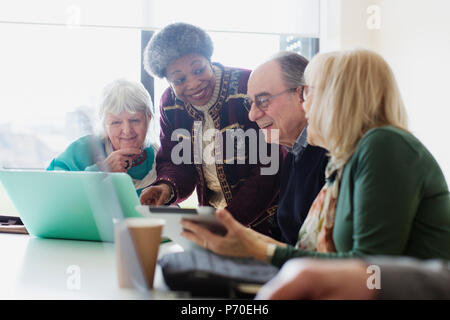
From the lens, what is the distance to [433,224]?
2.77 ft

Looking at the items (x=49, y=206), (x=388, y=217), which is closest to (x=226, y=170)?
(x=49, y=206)

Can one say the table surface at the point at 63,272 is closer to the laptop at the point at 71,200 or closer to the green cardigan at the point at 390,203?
the laptop at the point at 71,200

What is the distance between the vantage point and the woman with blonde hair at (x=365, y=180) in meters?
0.77

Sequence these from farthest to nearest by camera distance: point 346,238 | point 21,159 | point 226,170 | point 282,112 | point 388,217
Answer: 1. point 21,159
2. point 226,170
3. point 282,112
4. point 346,238
5. point 388,217

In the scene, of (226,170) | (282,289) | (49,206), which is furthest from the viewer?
(226,170)

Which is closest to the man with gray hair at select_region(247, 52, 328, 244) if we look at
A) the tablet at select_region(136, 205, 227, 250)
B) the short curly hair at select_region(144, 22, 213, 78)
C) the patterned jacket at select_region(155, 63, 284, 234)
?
the patterned jacket at select_region(155, 63, 284, 234)

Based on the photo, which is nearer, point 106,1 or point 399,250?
point 399,250

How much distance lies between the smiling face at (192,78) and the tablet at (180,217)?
3.14ft

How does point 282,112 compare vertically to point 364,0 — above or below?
below

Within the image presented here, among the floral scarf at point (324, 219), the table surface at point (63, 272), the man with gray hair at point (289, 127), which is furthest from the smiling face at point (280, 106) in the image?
the table surface at point (63, 272)

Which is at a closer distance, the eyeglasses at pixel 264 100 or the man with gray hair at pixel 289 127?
the man with gray hair at pixel 289 127

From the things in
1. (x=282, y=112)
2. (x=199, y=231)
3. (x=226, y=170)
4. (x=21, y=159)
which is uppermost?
(x=282, y=112)

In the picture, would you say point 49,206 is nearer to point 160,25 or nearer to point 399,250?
point 399,250

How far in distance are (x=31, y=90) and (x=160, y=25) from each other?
3.06 ft
